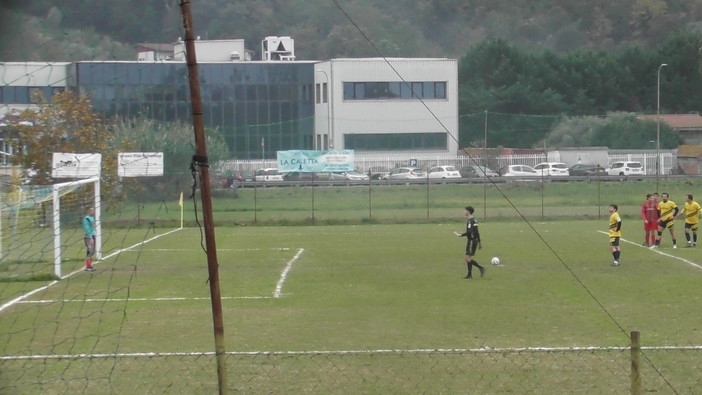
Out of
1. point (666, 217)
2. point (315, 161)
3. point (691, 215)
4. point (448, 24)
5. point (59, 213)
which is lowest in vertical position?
point (666, 217)

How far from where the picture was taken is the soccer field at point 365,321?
11.5 m

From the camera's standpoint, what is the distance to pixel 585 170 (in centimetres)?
6100

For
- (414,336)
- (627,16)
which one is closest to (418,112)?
(414,336)

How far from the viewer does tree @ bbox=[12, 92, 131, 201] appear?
18.9 metres

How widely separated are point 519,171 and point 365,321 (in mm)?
41163

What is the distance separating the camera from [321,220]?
45.8 metres

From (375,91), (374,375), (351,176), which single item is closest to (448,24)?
(375,91)

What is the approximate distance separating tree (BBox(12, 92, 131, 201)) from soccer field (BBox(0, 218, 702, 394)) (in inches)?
101

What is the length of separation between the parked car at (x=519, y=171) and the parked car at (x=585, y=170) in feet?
11.7

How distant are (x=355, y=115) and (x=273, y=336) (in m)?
47.9

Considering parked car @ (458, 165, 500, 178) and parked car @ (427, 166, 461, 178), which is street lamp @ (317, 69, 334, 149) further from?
parked car @ (458, 165, 500, 178)

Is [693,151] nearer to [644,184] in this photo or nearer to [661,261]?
[644,184]

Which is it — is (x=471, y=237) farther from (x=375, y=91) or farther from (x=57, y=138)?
(x=375, y=91)

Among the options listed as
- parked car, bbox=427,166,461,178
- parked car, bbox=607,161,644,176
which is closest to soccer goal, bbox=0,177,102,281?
parked car, bbox=427,166,461,178
